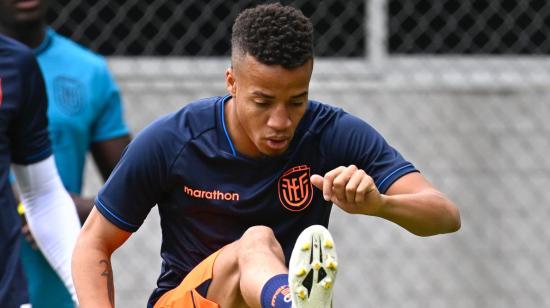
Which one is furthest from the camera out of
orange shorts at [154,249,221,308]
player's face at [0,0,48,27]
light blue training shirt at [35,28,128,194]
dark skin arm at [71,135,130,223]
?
dark skin arm at [71,135,130,223]

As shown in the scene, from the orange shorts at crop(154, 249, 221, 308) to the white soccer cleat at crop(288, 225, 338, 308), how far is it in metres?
0.44

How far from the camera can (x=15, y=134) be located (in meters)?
3.76

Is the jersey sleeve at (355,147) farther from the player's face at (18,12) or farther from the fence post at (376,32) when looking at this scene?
the fence post at (376,32)

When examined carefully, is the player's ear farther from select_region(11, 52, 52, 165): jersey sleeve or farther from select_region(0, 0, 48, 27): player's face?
select_region(0, 0, 48, 27): player's face

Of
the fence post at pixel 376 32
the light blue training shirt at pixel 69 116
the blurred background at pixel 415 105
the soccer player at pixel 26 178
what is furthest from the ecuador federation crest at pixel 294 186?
the fence post at pixel 376 32

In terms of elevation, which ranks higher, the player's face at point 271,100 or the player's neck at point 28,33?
the player's face at point 271,100

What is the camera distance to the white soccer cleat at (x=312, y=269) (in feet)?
9.90

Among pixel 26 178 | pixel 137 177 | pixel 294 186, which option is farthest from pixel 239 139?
pixel 26 178

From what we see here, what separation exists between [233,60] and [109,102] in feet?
5.67

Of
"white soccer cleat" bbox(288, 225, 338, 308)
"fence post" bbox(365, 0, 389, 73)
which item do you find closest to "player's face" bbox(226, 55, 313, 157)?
"white soccer cleat" bbox(288, 225, 338, 308)

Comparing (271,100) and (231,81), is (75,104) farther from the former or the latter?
(271,100)

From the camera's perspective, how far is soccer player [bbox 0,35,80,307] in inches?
145

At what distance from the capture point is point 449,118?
6.33m

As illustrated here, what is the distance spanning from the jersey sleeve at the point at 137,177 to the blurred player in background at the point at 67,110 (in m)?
1.19
